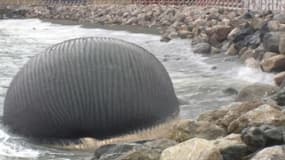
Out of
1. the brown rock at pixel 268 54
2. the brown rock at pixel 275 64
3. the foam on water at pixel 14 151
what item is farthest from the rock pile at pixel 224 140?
the brown rock at pixel 268 54

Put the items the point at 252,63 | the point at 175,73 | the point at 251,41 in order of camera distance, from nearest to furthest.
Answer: the point at 252,63, the point at 175,73, the point at 251,41

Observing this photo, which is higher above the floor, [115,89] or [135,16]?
[115,89]

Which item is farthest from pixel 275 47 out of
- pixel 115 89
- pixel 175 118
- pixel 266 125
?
pixel 266 125

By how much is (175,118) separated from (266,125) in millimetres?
2407

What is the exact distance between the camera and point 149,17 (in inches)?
1136

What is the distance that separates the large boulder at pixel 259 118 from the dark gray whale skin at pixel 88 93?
141 centimetres

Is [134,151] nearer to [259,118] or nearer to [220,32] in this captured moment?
[259,118]

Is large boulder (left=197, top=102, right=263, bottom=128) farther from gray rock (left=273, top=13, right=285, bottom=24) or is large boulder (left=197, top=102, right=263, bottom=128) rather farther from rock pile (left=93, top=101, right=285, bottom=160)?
gray rock (left=273, top=13, right=285, bottom=24)

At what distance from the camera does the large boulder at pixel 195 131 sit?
22.8 feet

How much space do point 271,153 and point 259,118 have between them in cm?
143

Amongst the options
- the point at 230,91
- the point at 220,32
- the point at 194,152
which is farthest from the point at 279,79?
the point at 220,32

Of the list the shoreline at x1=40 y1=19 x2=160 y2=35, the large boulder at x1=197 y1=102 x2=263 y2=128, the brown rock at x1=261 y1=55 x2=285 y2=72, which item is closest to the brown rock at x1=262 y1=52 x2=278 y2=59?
the brown rock at x1=261 y1=55 x2=285 y2=72

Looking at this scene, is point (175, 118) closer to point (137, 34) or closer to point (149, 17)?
point (137, 34)

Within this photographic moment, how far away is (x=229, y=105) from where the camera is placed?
8.23m
